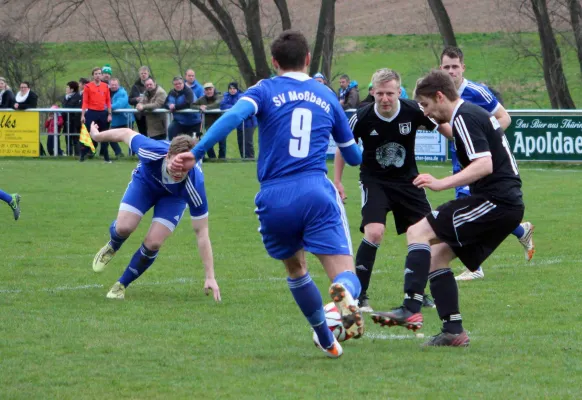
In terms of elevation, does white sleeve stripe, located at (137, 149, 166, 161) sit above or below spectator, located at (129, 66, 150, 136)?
below

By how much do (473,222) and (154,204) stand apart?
3.34 m

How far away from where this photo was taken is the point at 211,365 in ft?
19.1

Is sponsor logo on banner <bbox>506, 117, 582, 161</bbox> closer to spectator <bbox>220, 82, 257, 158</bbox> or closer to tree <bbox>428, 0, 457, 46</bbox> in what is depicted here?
spectator <bbox>220, 82, 257, 158</bbox>

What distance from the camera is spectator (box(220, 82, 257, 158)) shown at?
23688 mm

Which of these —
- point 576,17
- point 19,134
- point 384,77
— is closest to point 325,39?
point 576,17

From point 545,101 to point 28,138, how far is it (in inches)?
994

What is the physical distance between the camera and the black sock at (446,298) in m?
6.32

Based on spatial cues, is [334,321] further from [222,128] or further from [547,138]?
[547,138]

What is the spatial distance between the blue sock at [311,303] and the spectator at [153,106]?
1773cm

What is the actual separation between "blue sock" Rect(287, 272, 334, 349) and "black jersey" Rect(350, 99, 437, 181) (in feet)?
7.36

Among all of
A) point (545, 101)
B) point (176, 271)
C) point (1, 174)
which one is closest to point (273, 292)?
point (176, 271)

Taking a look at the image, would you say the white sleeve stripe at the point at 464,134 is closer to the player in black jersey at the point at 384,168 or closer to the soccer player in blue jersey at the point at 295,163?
the soccer player in blue jersey at the point at 295,163

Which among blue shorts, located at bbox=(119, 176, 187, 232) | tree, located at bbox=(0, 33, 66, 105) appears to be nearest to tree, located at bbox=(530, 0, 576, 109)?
tree, located at bbox=(0, 33, 66, 105)

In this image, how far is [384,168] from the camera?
26.1ft
